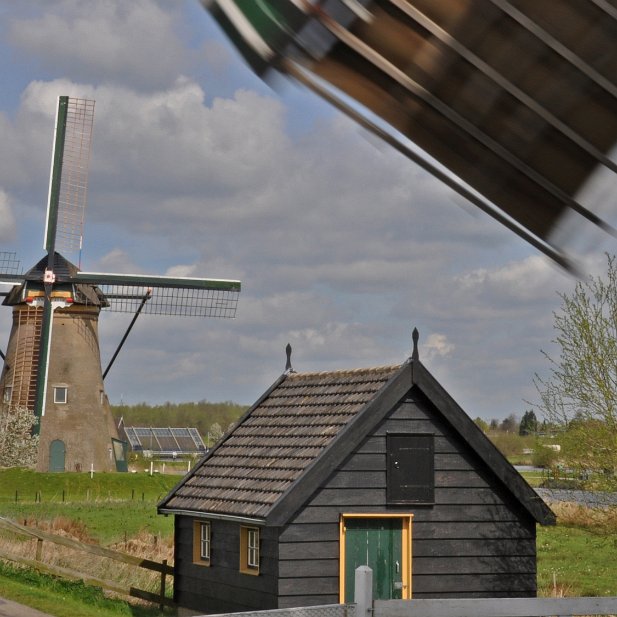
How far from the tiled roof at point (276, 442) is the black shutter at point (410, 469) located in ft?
2.42

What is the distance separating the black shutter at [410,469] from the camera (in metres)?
14.2

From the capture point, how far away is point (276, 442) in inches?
604

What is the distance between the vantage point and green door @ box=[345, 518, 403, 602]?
1388cm

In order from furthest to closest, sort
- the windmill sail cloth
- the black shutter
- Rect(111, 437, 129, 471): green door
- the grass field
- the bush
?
Rect(111, 437, 129, 471): green door < the grass field < the bush < the black shutter < the windmill sail cloth

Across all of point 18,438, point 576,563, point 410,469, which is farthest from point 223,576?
point 18,438

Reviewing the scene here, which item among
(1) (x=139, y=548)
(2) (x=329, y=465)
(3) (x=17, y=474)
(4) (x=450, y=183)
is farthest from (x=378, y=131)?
(3) (x=17, y=474)

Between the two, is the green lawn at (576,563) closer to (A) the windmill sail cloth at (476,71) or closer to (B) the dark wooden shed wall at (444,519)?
(B) the dark wooden shed wall at (444,519)

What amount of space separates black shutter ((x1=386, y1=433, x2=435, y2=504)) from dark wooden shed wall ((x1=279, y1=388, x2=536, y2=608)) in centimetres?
9

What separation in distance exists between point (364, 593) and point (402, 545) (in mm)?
6882

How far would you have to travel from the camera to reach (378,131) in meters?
2.67

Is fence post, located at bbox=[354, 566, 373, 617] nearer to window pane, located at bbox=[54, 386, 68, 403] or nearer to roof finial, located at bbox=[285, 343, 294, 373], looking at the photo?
roof finial, located at bbox=[285, 343, 294, 373]

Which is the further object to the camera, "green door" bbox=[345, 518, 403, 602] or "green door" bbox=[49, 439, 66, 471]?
"green door" bbox=[49, 439, 66, 471]

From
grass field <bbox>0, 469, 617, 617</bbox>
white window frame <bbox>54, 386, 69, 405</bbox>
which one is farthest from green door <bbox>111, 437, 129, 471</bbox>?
grass field <bbox>0, 469, 617, 617</bbox>

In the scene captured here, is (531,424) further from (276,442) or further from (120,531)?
(120,531)
